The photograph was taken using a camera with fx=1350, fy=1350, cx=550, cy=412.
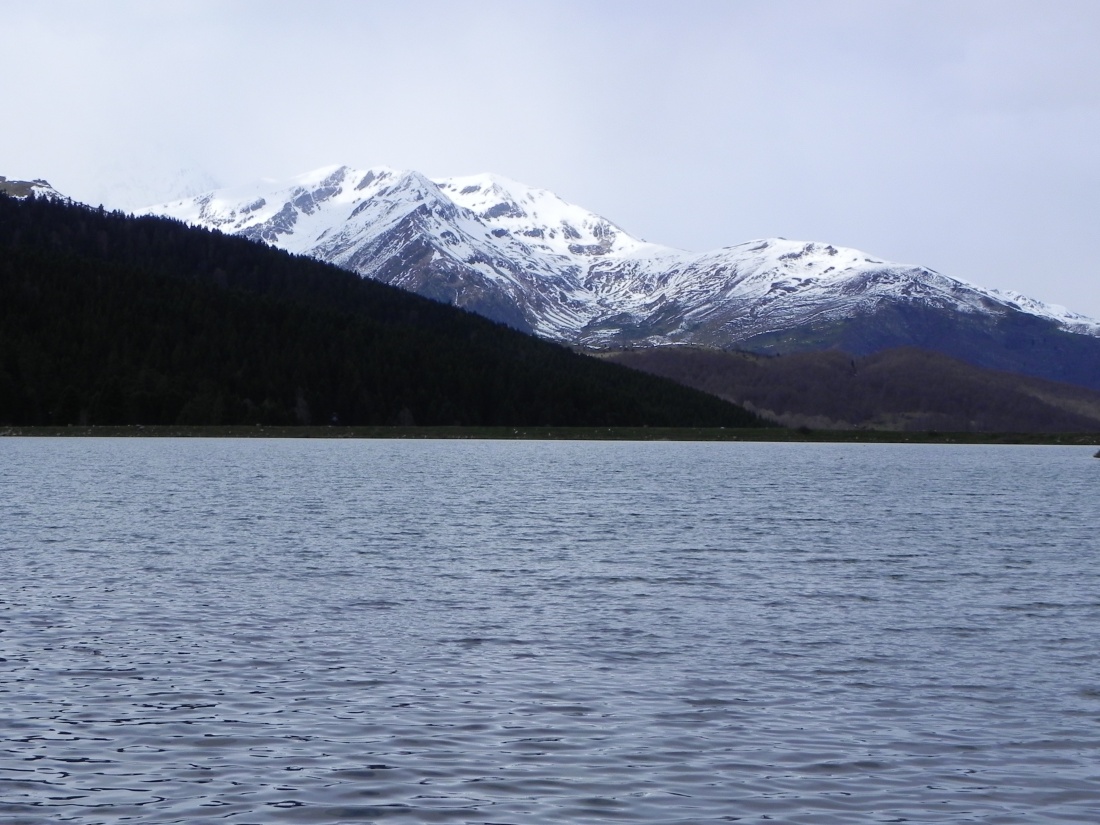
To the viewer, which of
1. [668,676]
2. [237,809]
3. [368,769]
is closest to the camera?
[237,809]

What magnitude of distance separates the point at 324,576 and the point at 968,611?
21228 mm

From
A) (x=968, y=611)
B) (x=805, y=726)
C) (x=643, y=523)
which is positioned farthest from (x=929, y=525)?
(x=805, y=726)

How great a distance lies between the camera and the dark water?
20.2 meters

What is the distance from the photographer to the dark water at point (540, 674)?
2016cm

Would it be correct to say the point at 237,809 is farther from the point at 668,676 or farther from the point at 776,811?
the point at 668,676

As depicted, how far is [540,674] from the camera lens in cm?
2903

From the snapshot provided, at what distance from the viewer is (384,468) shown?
145m

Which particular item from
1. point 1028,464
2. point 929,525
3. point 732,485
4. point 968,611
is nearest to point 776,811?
point 968,611

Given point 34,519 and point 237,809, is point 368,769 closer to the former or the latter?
point 237,809

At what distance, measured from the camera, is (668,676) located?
29.0m

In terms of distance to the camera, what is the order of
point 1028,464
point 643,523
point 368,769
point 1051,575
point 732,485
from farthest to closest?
point 1028,464 → point 732,485 → point 643,523 → point 1051,575 → point 368,769

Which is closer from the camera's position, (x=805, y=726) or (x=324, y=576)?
(x=805, y=726)

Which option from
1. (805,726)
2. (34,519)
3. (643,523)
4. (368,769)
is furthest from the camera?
(643,523)

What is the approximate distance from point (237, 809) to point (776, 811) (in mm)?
7671
